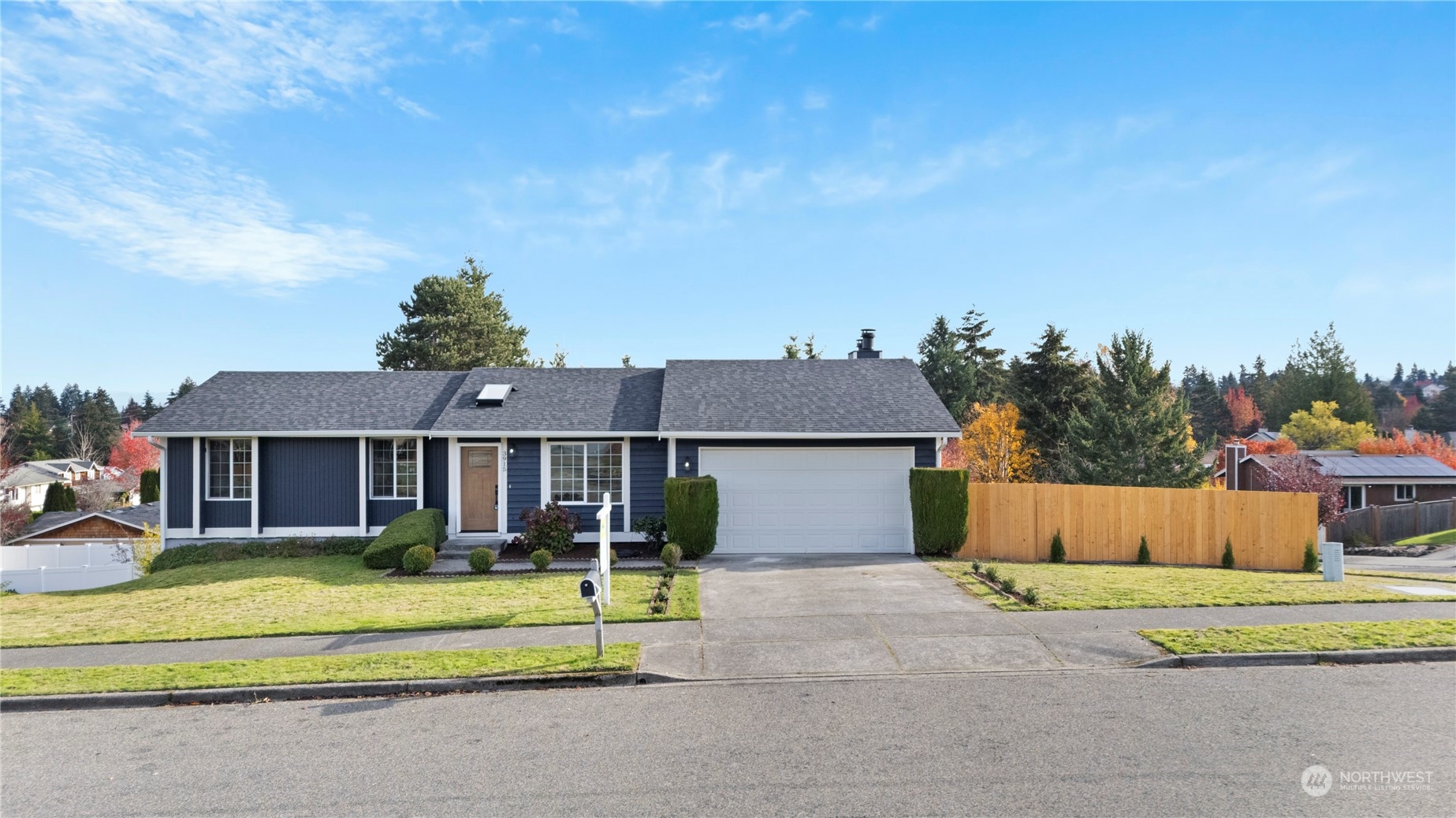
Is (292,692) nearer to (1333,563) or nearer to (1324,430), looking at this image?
(1333,563)

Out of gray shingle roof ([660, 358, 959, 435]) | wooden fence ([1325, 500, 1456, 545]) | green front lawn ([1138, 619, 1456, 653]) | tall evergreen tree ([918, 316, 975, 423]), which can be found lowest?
wooden fence ([1325, 500, 1456, 545])

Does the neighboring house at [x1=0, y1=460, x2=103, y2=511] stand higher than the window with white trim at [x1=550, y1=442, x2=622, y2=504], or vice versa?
the window with white trim at [x1=550, y1=442, x2=622, y2=504]

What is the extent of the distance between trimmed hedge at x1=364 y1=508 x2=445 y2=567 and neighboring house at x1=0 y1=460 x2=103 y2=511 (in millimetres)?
42716

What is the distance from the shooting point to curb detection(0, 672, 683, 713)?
7.59 metres

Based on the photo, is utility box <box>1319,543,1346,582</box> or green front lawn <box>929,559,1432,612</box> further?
utility box <box>1319,543,1346,582</box>

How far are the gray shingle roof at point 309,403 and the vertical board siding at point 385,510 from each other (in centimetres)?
174

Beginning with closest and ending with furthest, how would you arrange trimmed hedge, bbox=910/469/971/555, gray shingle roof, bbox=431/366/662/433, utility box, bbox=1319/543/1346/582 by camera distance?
utility box, bbox=1319/543/1346/582 → trimmed hedge, bbox=910/469/971/555 → gray shingle roof, bbox=431/366/662/433

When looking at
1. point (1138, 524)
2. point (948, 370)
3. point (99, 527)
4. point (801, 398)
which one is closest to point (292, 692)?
point (801, 398)

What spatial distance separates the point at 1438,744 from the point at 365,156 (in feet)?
64.6

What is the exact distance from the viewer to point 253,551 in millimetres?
16562

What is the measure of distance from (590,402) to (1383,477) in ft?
129

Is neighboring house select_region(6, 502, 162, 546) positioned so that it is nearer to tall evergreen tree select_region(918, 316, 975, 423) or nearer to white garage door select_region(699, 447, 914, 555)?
white garage door select_region(699, 447, 914, 555)

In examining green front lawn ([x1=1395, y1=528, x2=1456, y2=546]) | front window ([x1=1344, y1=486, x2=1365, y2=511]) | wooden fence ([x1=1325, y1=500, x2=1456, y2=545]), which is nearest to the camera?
green front lawn ([x1=1395, y1=528, x2=1456, y2=546])

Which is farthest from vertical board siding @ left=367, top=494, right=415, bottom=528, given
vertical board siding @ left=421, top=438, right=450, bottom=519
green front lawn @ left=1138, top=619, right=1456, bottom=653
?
green front lawn @ left=1138, top=619, right=1456, bottom=653
